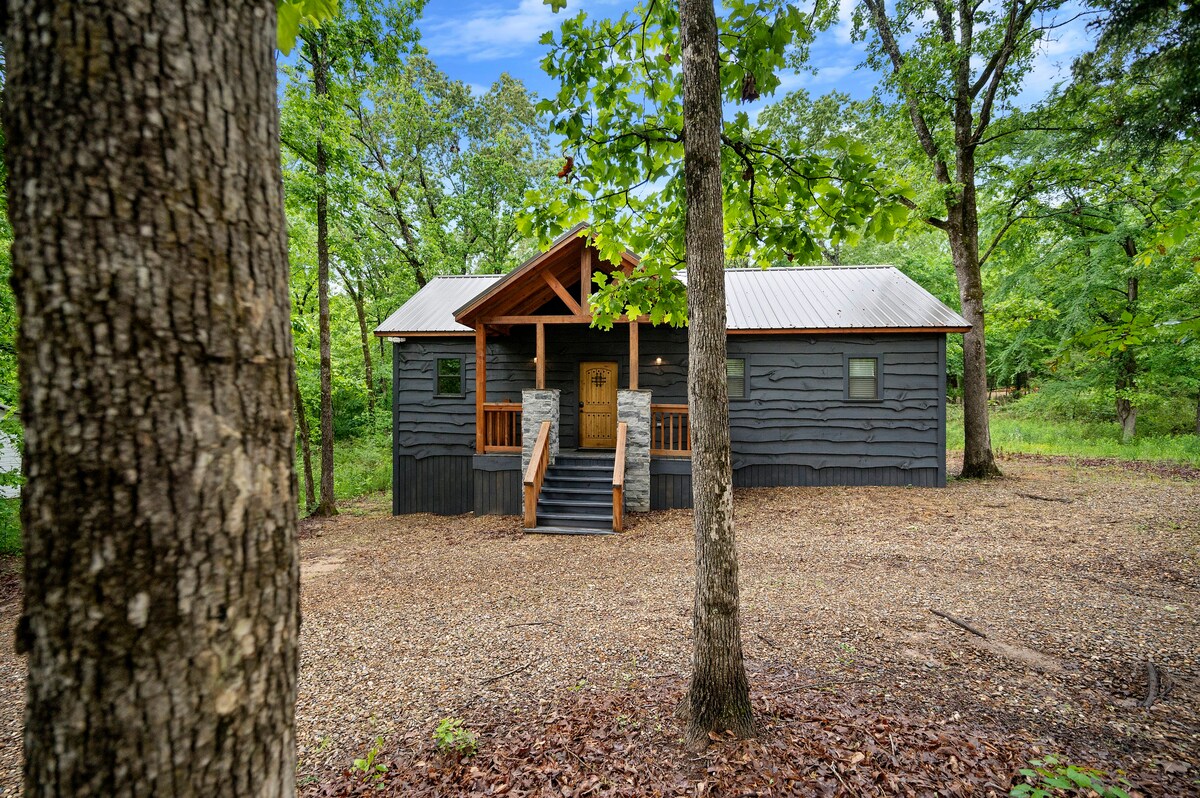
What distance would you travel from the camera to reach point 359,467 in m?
15.4

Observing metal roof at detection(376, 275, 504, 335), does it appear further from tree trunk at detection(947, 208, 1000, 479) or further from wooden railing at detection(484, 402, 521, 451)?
tree trunk at detection(947, 208, 1000, 479)

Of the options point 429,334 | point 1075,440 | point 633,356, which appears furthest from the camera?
point 1075,440

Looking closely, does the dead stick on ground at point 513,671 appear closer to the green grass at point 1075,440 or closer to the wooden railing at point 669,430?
the wooden railing at point 669,430

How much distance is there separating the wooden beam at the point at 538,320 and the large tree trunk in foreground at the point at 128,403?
730cm

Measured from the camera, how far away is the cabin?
8.95 metres

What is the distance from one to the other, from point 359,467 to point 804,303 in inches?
539

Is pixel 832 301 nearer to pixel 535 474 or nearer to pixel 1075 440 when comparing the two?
pixel 535 474

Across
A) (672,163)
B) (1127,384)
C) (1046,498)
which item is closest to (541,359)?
(672,163)

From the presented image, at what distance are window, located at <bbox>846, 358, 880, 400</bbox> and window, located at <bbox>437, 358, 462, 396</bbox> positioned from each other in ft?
26.8

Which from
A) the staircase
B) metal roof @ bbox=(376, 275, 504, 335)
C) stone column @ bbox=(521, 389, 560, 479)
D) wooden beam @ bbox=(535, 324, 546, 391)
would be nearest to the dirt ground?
the staircase

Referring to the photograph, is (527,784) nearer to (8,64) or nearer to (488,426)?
(8,64)

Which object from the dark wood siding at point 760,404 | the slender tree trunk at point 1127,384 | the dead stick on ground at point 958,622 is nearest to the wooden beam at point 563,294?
the dark wood siding at point 760,404

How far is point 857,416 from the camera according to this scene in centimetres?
992

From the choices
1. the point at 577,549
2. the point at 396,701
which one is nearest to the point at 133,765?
the point at 396,701
